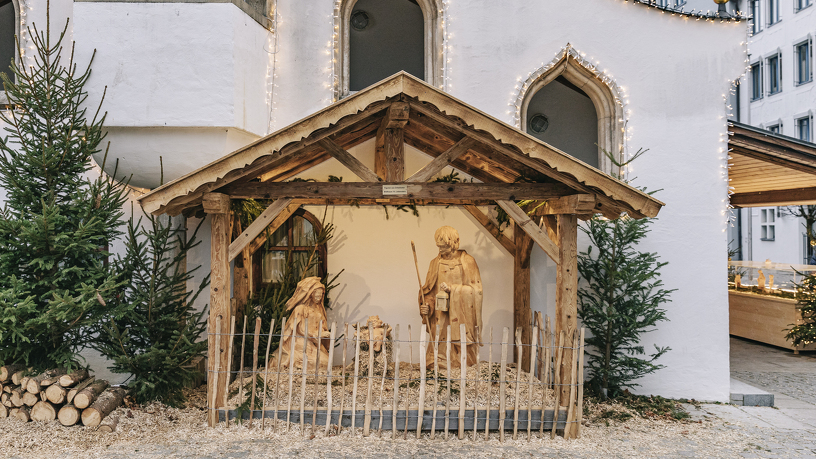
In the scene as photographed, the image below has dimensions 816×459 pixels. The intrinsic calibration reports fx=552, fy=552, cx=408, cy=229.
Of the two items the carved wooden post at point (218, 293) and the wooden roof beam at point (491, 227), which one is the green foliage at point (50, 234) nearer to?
the carved wooden post at point (218, 293)

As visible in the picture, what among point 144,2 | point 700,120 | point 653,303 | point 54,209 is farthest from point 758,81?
point 54,209

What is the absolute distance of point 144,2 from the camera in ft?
21.4

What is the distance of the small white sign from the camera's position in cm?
559

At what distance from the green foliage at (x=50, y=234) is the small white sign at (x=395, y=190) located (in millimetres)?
2986

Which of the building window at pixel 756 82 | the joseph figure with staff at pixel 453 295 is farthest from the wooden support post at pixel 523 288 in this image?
the building window at pixel 756 82

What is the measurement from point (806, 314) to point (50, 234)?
39.3 ft

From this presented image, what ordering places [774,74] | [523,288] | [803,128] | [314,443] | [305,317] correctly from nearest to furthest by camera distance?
1. [314,443]
2. [305,317]
3. [523,288]
4. [803,128]
5. [774,74]

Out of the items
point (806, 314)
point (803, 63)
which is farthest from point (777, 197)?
point (803, 63)

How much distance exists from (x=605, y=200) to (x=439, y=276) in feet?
7.44

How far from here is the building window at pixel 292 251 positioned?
7.83 m

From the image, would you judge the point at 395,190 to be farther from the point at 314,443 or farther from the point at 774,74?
the point at 774,74

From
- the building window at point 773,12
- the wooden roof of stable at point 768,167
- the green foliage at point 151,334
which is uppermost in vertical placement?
the building window at point 773,12

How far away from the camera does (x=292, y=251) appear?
795 centimetres

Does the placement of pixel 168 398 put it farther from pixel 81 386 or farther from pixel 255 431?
pixel 255 431
